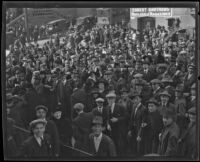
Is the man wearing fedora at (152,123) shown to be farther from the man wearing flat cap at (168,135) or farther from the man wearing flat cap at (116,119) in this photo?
the man wearing flat cap at (116,119)

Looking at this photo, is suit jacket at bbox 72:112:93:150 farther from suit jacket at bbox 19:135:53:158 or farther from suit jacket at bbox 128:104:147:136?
suit jacket at bbox 128:104:147:136

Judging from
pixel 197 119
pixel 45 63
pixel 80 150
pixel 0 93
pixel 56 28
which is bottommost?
pixel 80 150

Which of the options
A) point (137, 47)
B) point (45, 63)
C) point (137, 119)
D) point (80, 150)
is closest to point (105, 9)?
point (137, 47)

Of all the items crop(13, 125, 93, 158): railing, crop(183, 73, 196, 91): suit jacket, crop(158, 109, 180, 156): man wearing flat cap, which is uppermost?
crop(183, 73, 196, 91): suit jacket

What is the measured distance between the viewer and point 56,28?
628cm

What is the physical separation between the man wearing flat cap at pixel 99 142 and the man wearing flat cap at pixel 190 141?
1.01 m

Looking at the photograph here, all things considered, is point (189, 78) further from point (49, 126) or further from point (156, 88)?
point (49, 126)

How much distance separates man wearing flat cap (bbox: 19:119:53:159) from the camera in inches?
247

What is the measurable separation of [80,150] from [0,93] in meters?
1.46

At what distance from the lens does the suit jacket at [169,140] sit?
6.28 metres

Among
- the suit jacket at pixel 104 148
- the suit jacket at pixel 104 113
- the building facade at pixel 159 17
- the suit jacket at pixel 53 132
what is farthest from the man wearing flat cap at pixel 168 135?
the suit jacket at pixel 53 132

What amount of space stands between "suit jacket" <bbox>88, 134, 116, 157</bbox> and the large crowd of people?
1cm

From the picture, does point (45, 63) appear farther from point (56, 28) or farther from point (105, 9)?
point (105, 9)

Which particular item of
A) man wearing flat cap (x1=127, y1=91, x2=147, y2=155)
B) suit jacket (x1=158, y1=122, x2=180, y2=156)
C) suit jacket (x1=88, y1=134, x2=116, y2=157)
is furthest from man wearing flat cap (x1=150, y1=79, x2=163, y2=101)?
suit jacket (x1=88, y1=134, x2=116, y2=157)
